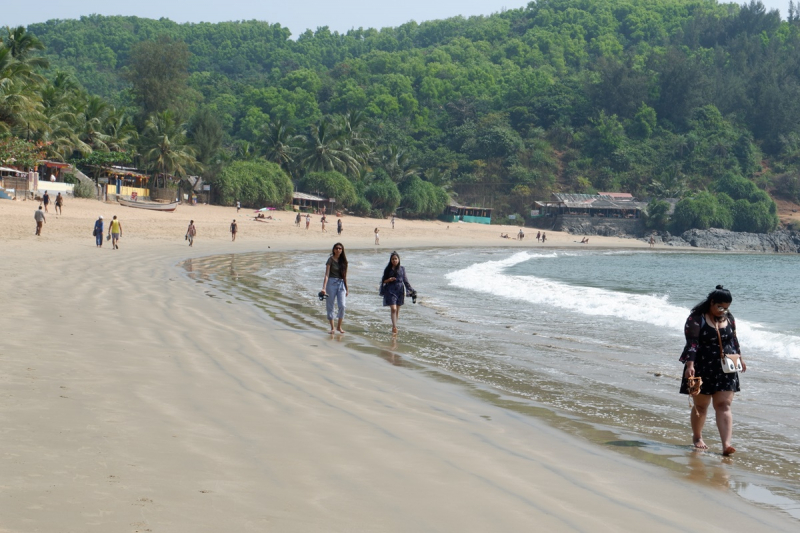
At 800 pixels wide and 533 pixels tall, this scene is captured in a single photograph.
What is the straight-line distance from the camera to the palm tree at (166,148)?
57.2 m

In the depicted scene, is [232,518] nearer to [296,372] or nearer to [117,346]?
[296,372]

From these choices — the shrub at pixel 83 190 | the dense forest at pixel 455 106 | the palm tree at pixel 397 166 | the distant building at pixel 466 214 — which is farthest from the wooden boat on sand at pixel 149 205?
the distant building at pixel 466 214

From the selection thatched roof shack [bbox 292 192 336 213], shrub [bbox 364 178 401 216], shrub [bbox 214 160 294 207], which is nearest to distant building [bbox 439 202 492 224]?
shrub [bbox 364 178 401 216]

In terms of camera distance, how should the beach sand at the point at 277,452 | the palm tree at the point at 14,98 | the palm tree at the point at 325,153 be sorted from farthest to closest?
the palm tree at the point at 325,153
the palm tree at the point at 14,98
the beach sand at the point at 277,452

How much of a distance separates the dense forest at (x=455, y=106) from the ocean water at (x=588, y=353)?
26.8m

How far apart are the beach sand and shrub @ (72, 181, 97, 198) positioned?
41445mm

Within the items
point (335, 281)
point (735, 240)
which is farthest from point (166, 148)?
point (735, 240)

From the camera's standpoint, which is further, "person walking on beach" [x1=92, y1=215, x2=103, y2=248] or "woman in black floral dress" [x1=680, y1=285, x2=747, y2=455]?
"person walking on beach" [x1=92, y1=215, x2=103, y2=248]

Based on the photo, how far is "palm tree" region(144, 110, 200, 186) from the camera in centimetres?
5722

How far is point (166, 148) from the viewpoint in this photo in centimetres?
5734

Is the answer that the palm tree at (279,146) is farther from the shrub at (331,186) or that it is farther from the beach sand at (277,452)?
the beach sand at (277,452)

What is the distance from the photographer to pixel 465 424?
613cm

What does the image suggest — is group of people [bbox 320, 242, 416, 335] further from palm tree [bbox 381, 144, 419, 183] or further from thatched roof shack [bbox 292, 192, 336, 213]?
palm tree [bbox 381, 144, 419, 183]

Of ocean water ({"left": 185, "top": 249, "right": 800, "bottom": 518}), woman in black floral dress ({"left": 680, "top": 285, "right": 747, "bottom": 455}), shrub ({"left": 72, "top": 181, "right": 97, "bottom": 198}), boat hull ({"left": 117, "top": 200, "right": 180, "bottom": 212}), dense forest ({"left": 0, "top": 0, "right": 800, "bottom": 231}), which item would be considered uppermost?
dense forest ({"left": 0, "top": 0, "right": 800, "bottom": 231})
